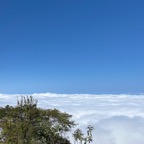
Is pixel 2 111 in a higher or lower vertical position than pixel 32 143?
higher

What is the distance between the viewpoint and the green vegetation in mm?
49562

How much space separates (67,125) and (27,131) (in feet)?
70.8

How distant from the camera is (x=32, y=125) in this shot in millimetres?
51406

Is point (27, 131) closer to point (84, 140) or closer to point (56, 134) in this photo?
point (56, 134)

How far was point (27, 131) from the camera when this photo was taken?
162 ft

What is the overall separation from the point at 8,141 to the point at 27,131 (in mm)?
5233

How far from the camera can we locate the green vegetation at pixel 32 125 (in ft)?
163

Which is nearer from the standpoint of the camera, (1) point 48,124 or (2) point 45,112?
(1) point 48,124

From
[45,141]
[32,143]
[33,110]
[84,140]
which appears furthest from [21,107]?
[84,140]

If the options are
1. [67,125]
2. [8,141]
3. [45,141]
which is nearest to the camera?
[8,141]

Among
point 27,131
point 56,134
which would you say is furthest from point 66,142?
point 27,131

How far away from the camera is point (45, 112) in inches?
2790

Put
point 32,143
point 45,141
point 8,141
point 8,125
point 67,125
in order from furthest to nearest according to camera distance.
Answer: point 67,125
point 45,141
point 8,125
point 8,141
point 32,143

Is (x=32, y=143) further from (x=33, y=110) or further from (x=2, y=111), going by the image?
(x=2, y=111)
